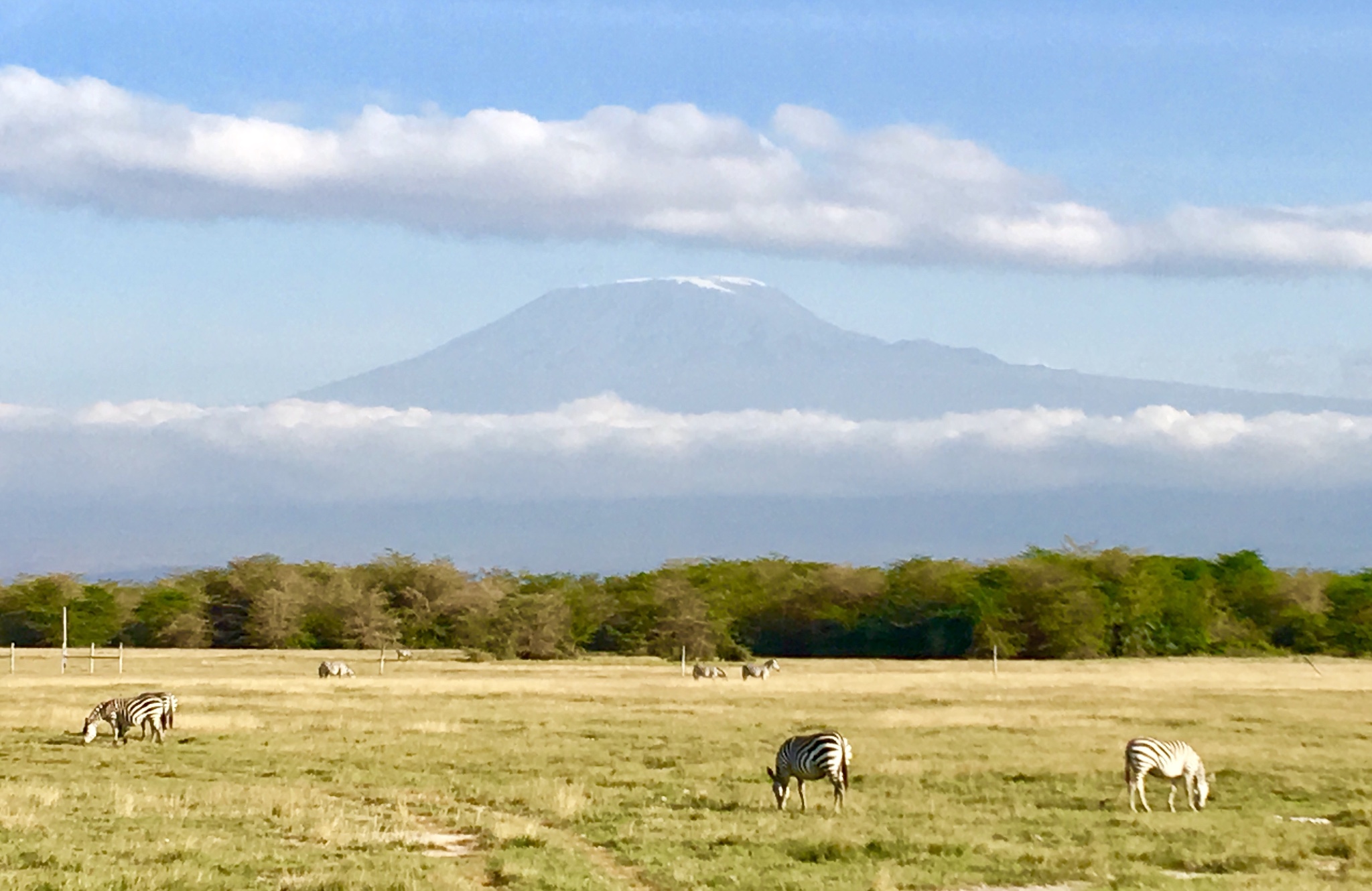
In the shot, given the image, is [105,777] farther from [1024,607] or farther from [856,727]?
[1024,607]

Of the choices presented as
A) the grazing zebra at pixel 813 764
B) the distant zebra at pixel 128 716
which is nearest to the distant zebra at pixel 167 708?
the distant zebra at pixel 128 716

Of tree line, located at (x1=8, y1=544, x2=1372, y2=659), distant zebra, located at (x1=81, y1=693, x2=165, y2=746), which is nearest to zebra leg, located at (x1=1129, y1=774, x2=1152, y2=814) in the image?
distant zebra, located at (x1=81, y1=693, x2=165, y2=746)

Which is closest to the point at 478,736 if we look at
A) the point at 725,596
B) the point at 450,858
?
the point at 450,858

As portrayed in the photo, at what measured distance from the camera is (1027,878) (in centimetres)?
1455

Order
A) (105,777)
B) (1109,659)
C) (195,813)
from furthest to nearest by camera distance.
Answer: (1109,659), (105,777), (195,813)

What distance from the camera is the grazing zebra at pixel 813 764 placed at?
19.4 metres

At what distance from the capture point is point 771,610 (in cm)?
8944

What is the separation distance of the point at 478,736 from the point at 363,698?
1287cm

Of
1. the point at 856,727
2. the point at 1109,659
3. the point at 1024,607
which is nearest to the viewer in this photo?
the point at 856,727

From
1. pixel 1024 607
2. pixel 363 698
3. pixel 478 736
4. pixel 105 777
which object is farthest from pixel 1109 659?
pixel 105 777

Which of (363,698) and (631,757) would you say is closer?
(631,757)

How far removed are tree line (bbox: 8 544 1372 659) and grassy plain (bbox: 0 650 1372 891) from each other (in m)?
35.9

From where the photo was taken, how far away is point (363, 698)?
4212 cm

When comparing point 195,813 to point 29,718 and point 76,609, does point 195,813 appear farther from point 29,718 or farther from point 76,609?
point 76,609
